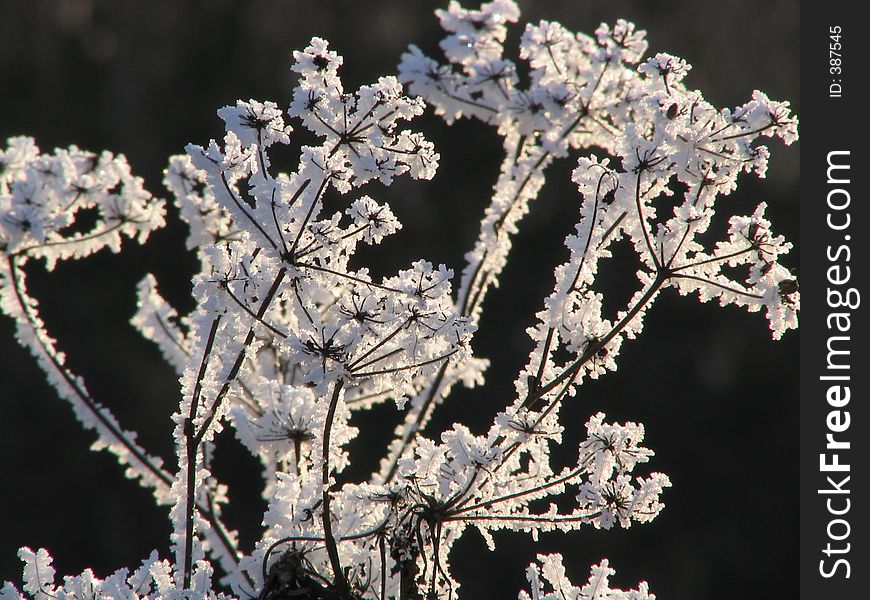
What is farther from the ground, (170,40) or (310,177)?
(170,40)

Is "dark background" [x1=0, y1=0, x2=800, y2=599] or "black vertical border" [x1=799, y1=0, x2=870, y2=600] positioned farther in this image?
"dark background" [x1=0, y1=0, x2=800, y2=599]

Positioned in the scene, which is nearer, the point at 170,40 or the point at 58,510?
the point at 58,510

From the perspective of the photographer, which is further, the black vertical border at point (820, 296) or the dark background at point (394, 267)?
the dark background at point (394, 267)

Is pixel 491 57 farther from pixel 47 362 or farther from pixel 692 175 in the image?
pixel 47 362

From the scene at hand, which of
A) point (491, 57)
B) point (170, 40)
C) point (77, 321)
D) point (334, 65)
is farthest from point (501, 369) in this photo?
point (334, 65)

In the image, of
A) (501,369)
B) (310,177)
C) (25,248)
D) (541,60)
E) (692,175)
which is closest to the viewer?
(310,177)

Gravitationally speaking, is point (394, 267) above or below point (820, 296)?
above

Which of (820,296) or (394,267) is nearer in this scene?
(820,296)

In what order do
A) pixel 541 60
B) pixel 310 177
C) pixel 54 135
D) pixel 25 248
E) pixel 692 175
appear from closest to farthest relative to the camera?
1. pixel 310 177
2. pixel 692 175
3. pixel 25 248
4. pixel 541 60
5. pixel 54 135
